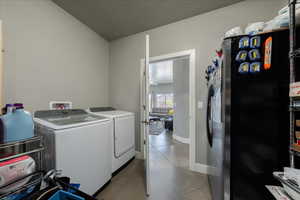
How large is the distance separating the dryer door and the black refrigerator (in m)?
1.52

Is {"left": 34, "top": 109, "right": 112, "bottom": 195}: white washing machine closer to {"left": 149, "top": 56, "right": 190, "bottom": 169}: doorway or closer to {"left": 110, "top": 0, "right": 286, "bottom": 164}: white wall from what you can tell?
{"left": 110, "top": 0, "right": 286, "bottom": 164}: white wall

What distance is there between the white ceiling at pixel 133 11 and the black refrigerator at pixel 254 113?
1.42 meters

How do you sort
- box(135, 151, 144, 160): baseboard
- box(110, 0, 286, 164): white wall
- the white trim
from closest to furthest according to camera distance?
box(110, 0, 286, 164): white wall < box(135, 151, 144, 160): baseboard < the white trim

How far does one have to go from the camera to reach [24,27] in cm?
136

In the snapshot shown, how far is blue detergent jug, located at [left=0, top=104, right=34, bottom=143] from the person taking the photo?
816 millimetres

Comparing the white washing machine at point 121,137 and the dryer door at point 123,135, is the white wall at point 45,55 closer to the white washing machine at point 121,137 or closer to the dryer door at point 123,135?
the white washing machine at point 121,137

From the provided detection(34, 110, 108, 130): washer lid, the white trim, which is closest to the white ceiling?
detection(34, 110, 108, 130): washer lid

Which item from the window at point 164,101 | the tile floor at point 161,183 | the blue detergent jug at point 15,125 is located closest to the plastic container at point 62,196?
the blue detergent jug at point 15,125

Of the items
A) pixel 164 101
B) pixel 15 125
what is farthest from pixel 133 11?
pixel 164 101

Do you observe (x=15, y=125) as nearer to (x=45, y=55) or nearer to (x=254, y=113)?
(x=45, y=55)

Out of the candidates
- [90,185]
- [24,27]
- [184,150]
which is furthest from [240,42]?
[184,150]

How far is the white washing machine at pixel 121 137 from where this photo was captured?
180 cm

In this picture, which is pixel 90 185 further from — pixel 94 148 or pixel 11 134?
pixel 11 134

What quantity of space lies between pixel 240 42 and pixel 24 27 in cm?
236
